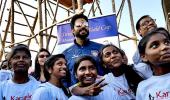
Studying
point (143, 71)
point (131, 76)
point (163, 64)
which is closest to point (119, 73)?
point (131, 76)

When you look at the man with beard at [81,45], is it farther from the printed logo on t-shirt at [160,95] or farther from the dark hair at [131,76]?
the printed logo on t-shirt at [160,95]

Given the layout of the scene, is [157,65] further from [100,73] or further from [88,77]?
[100,73]

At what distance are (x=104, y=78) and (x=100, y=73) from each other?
676 mm

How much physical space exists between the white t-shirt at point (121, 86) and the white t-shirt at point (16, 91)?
81 centimetres

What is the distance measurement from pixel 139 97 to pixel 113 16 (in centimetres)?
277

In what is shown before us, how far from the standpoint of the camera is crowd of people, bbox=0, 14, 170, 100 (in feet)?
7.09

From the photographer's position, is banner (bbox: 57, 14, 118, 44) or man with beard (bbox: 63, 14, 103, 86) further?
banner (bbox: 57, 14, 118, 44)

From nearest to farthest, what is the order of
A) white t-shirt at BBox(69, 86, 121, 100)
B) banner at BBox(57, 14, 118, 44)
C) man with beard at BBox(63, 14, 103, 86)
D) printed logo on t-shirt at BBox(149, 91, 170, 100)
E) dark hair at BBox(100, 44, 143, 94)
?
printed logo on t-shirt at BBox(149, 91, 170, 100) → white t-shirt at BBox(69, 86, 121, 100) → dark hair at BBox(100, 44, 143, 94) → man with beard at BBox(63, 14, 103, 86) → banner at BBox(57, 14, 118, 44)

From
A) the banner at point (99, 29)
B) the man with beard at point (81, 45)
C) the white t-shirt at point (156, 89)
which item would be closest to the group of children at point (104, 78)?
the white t-shirt at point (156, 89)

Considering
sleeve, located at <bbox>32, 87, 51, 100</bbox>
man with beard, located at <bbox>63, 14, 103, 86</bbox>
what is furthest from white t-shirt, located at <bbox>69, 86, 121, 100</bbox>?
man with beard, located at <bbox>63, 14, 103, 86</bbox>

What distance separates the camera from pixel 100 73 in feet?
10.8

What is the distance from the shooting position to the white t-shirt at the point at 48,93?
2689 mm

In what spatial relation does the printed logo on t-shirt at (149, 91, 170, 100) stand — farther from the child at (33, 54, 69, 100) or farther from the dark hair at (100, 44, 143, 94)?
the child at (33, 54, 69, 100)

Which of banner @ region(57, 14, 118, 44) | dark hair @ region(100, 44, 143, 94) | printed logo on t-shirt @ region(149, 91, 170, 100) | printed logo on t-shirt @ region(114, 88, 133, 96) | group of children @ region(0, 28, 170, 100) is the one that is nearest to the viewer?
printed logo on t-shirt @ region(149, 91, 170, 100)
